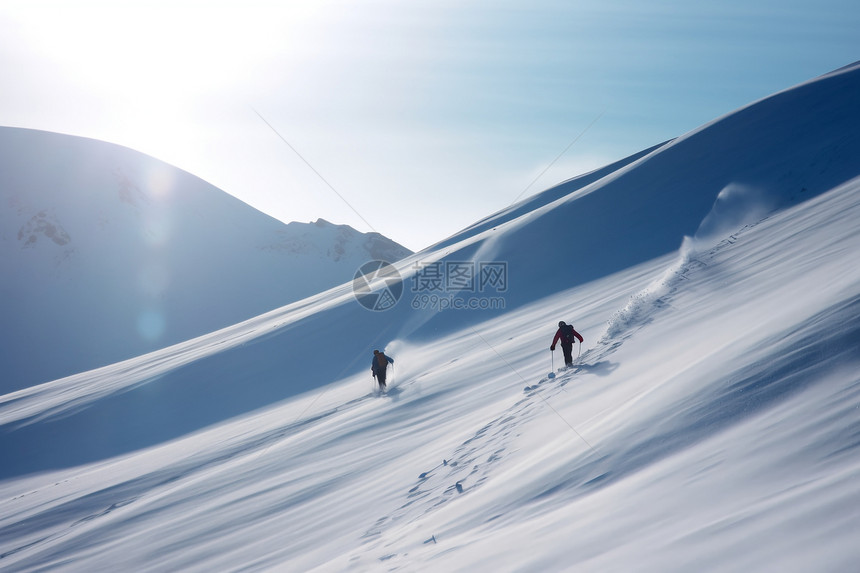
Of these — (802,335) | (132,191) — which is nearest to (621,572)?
(802,335)

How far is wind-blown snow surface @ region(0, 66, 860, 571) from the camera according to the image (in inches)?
161

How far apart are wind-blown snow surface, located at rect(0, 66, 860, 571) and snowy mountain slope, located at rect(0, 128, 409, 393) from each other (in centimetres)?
5730

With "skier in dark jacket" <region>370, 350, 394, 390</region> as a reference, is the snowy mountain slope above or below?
above

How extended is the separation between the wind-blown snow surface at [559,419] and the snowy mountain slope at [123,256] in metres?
57.3

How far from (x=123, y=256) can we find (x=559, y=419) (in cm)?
9497

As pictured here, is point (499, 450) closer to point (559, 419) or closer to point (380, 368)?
point (559, 419)

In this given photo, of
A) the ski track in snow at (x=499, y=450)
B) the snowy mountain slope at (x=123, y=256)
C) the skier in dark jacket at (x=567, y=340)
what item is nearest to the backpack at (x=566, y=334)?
the skier in dark jacket at (x=567, y=340)

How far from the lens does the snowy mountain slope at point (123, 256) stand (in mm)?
73625

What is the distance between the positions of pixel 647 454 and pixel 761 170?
17.4 m

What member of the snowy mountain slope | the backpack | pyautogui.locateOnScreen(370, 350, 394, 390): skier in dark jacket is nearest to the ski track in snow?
the backpack

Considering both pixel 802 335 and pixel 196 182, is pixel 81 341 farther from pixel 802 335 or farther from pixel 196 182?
pixel 802 335

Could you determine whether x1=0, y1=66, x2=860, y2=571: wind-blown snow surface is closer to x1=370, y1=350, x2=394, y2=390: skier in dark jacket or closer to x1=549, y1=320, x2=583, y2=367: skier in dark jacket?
x1=549, y1=320, x2=583, y2=367: skier in dark jacket

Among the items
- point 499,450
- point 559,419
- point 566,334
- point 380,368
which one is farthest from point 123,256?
point 559,419

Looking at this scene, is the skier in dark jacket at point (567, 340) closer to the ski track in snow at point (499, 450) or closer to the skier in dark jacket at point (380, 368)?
the ski track in snow at point (499, 450)
